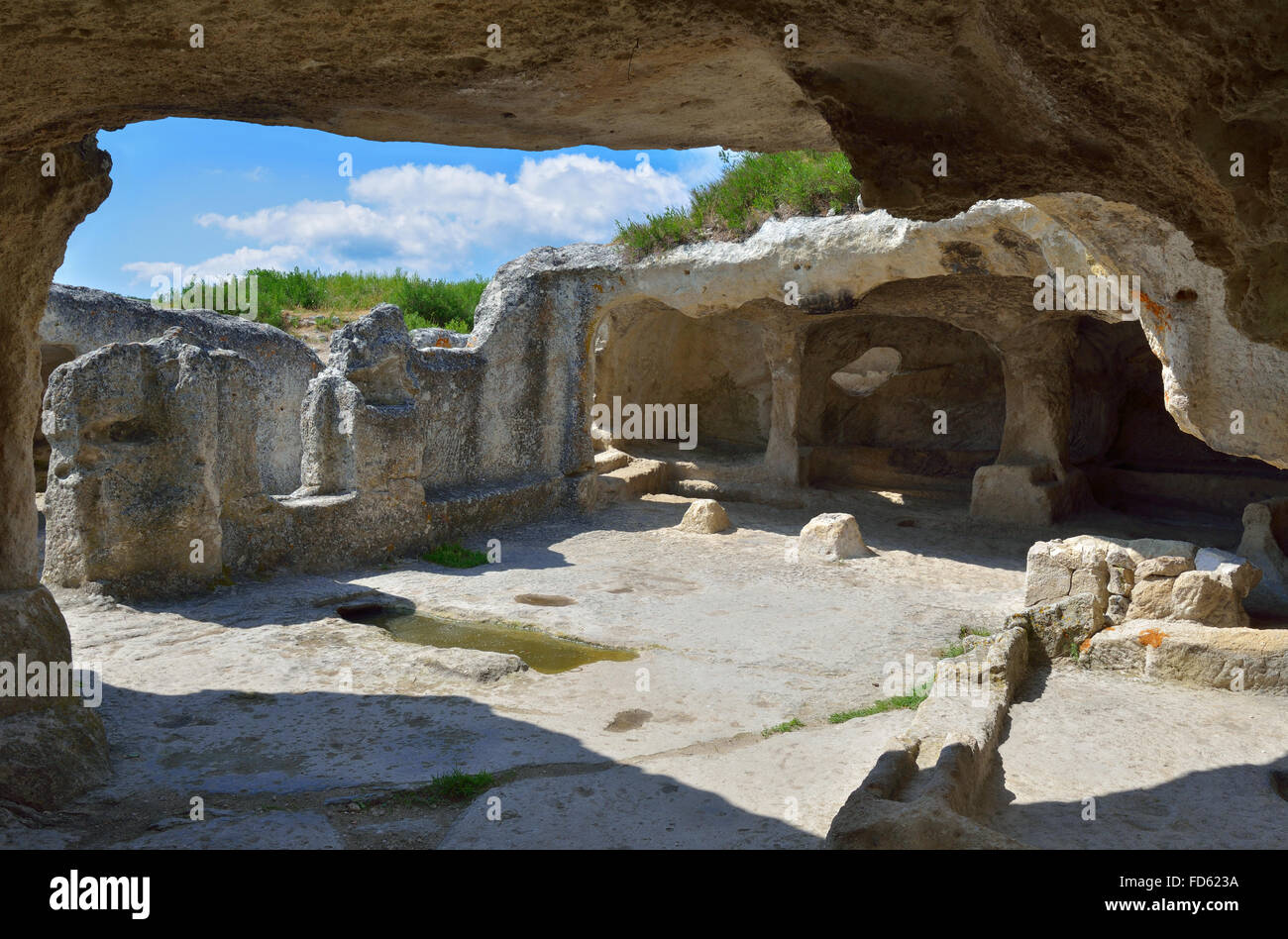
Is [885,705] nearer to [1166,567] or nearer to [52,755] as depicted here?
[1166,567]

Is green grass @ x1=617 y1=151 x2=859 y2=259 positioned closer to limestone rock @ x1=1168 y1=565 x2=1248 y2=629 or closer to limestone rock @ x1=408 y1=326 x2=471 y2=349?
limestone rock @ x1=408 y1=326 x2=471 y2=349

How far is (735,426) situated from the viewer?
1659 cm

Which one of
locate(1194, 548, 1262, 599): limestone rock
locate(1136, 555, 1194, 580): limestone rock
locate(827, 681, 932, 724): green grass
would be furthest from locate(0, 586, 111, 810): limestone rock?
locate(1194, 548, 1262, 599): limestone rock

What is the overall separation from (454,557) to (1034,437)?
22.7 ft

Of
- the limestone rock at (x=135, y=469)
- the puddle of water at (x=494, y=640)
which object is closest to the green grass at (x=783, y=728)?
the puddle of water at (x=494, y=640)

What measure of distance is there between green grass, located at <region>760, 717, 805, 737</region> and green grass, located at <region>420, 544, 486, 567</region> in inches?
178

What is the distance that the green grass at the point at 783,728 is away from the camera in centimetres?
548

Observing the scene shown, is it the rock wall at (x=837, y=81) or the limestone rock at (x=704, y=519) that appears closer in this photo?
the rock wall at (x=837, y=81)

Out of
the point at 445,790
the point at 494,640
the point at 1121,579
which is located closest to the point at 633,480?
the point at 494,640

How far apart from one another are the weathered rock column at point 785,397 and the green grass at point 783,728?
307 inches

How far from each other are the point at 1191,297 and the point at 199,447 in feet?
20.8

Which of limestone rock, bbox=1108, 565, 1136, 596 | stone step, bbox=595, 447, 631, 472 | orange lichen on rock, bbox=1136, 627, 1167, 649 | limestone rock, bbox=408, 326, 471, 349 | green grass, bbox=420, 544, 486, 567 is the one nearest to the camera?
orange lichen on rock, bbox=1136, 627, 1167, 649

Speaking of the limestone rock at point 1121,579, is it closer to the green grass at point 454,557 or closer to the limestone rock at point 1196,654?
the limestone rock at point 1196,654

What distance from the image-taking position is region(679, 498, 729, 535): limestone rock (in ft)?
36.3
